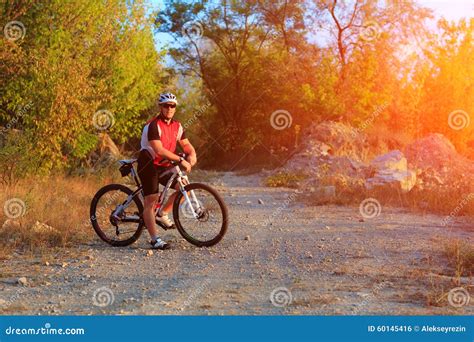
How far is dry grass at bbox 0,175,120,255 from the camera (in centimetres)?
813

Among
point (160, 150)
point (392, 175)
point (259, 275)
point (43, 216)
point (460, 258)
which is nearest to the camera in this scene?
point (259, 275)

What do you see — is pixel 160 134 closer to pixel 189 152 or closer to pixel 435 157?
pixel 189 152

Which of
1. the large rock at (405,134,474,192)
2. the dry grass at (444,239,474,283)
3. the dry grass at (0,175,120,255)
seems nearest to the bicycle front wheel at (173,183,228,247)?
Answer: the dry grass at (0,175,120,255)

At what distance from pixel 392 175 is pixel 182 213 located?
7505mm

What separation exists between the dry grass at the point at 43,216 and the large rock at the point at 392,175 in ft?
20.8

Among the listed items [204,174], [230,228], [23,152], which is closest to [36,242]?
[230,228]

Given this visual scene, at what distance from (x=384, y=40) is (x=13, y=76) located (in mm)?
16332

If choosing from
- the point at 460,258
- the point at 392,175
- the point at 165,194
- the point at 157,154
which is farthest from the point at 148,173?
the point at 392,175

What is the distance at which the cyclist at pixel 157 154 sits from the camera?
25.4ft

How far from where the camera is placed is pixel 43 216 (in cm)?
919

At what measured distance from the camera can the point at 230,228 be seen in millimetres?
9680

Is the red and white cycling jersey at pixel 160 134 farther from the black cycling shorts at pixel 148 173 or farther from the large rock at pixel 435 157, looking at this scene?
the large rock at pixel 435 157

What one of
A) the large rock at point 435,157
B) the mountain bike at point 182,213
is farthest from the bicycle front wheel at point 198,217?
the large rock at point 435,157

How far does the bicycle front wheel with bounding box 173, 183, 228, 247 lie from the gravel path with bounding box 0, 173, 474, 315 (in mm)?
178
